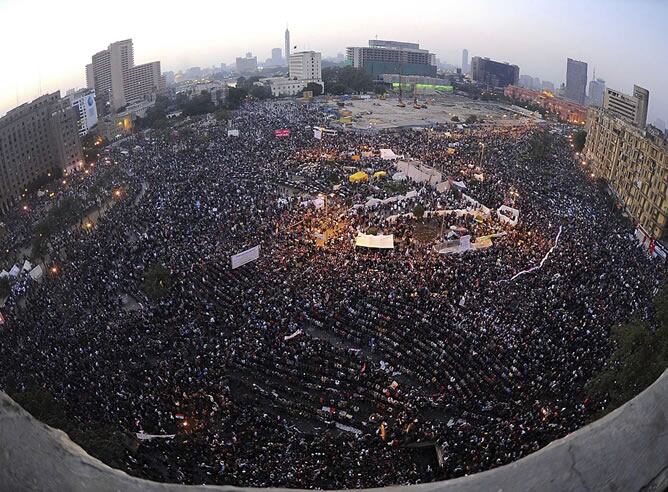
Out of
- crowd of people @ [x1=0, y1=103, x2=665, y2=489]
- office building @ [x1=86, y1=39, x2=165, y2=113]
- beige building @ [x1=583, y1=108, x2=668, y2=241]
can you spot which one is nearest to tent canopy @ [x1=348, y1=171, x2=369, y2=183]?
crowd of people @ [x1=0, y1=103, x2=665, y2=489]

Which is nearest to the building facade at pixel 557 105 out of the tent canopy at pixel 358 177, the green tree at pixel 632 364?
the tent canopy at pixel 358 177

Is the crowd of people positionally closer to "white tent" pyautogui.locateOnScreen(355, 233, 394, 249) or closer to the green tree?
"white tent" pyautogui.locateOnScreen(355, 233, 394, 249)

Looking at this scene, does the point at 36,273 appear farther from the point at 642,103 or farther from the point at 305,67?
the point at 305,67

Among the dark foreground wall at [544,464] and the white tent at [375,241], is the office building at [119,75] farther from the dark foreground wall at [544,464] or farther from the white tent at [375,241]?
the dark foreground wall at [544,464]

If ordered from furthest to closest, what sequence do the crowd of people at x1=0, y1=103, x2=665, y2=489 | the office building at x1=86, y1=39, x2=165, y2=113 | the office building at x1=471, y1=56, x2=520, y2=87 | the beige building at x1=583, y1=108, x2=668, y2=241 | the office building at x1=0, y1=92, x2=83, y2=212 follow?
1. the office building at x1=471, y1=56, x2=520, y2=87
2. the office building at x1=86, y1=39, x2=165, y2=113
3. the office building at x1=0, y1=92, x2=83, y2=212
4. the beige building at x1=583, y1=108, x2=668, y2=241
5. the crowd of people at x1=0, y1=103, x2=665, y2=489

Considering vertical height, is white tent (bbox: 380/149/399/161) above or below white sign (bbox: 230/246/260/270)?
above

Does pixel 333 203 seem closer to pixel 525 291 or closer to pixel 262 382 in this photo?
pixel 525 291
